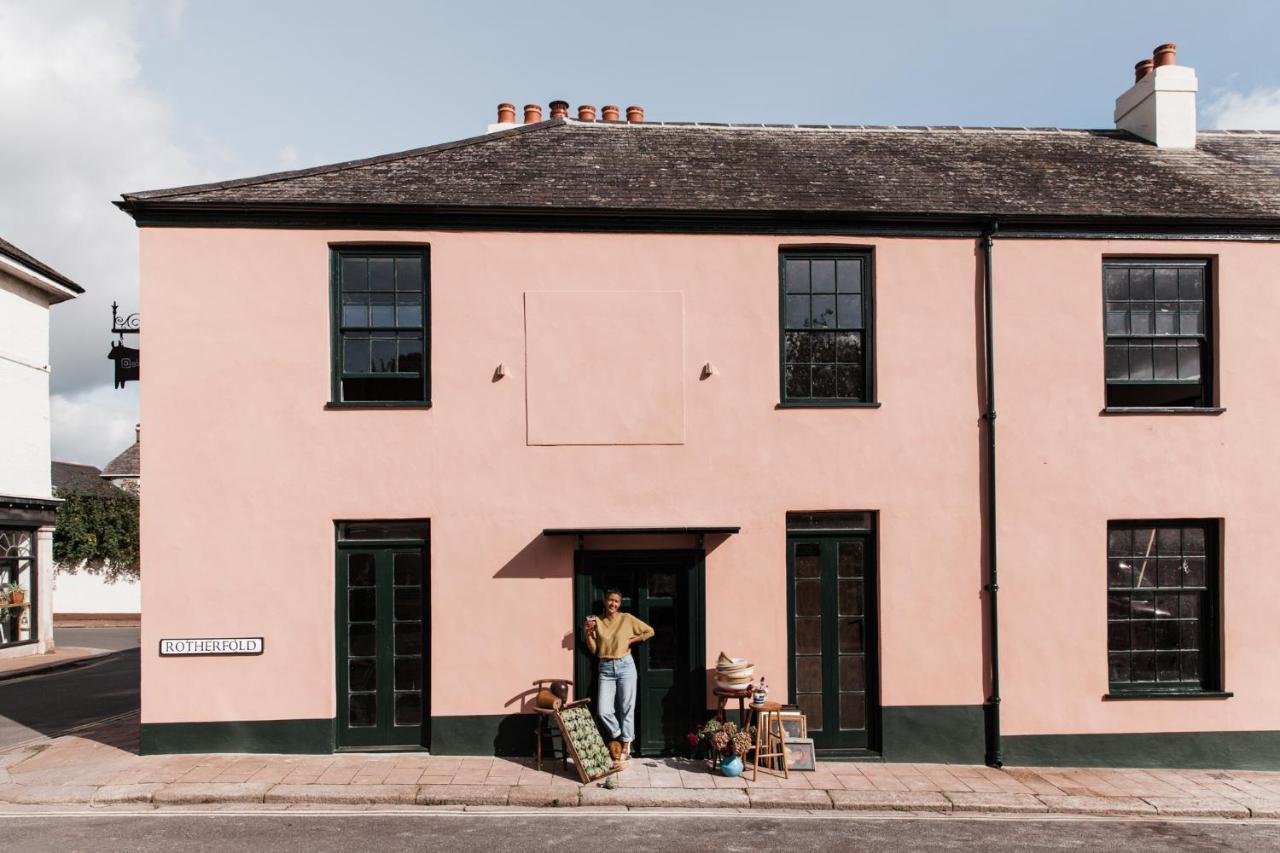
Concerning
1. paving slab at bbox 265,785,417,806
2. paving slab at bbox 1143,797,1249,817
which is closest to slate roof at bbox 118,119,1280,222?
paving slab at bbox 265,785,417,806

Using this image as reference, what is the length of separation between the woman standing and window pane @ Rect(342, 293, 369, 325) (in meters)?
4.27

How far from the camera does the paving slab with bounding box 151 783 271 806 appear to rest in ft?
28.3

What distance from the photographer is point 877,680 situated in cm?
1034

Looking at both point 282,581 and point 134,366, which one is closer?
point 282,581

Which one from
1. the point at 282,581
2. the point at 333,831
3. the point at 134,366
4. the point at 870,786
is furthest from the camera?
the point at 134,366

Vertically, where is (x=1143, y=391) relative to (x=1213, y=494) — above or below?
above

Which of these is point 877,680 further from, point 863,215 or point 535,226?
point 535,226

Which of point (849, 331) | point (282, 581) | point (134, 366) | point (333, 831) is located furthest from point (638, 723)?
point (134, 366)

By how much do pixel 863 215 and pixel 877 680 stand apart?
5.39m

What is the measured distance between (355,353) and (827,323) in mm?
5536

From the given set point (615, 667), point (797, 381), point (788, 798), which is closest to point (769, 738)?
point (788, 798)

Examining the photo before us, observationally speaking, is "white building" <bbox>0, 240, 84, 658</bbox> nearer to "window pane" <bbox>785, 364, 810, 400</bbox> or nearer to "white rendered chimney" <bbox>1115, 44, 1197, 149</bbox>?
"window pane" <bbox>785, 364, 810, 400</bbox>

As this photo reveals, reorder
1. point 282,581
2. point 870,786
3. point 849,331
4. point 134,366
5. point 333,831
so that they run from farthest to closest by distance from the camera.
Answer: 1. point 134,366
2. point 849,331
3. point 282,581
4. point 870,786
5. point 333,831

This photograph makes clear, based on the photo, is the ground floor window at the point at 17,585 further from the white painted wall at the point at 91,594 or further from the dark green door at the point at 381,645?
the dark green door at the point at 381,645
